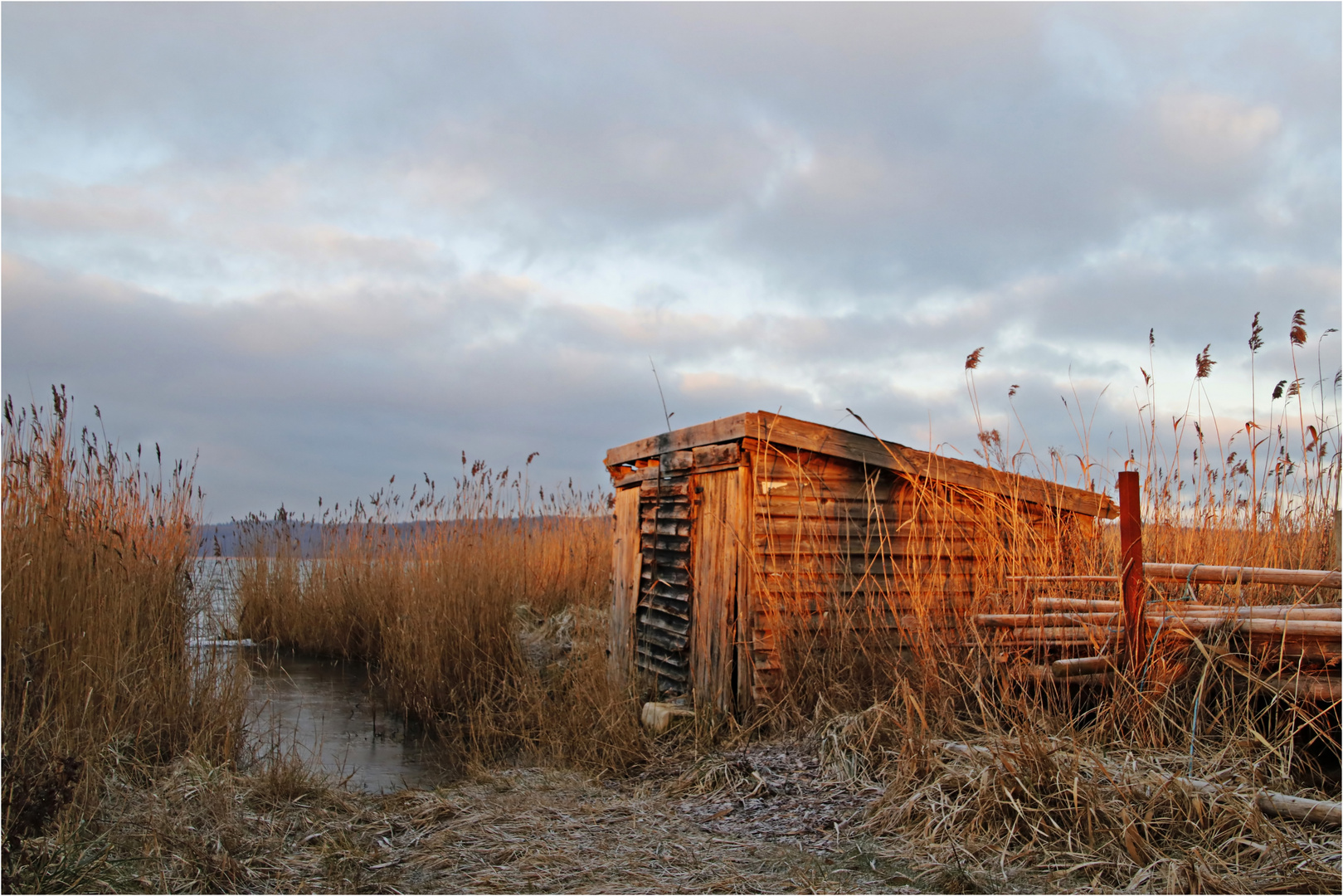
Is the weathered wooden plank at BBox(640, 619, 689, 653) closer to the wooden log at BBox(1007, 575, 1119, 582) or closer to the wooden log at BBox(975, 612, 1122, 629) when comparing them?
the wooden log at BBox(975, 612, 1122, 629)

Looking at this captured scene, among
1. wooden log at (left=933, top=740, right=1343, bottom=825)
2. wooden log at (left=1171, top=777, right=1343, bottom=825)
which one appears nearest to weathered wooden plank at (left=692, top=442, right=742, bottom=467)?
wooden log at (left=933, top=740, right=1343, bottom=825)

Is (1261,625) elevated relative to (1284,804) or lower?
elevated

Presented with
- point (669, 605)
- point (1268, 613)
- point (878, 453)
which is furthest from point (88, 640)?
point (1268, 613)

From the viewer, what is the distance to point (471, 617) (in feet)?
28.3

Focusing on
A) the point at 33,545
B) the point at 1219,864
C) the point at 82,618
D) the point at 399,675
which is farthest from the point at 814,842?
the point at 399,675

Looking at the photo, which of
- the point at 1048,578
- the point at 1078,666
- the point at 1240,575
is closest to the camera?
the point at 1240,575

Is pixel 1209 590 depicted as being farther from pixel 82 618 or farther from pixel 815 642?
pixel 82 618

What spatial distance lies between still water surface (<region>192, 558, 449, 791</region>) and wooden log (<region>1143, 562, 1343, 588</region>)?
179 inches

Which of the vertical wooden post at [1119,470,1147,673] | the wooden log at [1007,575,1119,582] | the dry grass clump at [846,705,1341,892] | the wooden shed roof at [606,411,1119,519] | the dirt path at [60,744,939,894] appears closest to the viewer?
the dry grass clump at [846,705,1341,892]

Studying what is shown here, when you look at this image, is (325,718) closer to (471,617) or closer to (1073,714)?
(471,617)

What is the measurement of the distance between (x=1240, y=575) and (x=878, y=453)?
92.8 inches

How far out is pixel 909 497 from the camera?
6473 mm

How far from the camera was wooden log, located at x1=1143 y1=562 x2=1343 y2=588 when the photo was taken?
4.36 metres

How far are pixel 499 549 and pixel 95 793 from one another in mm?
6365
